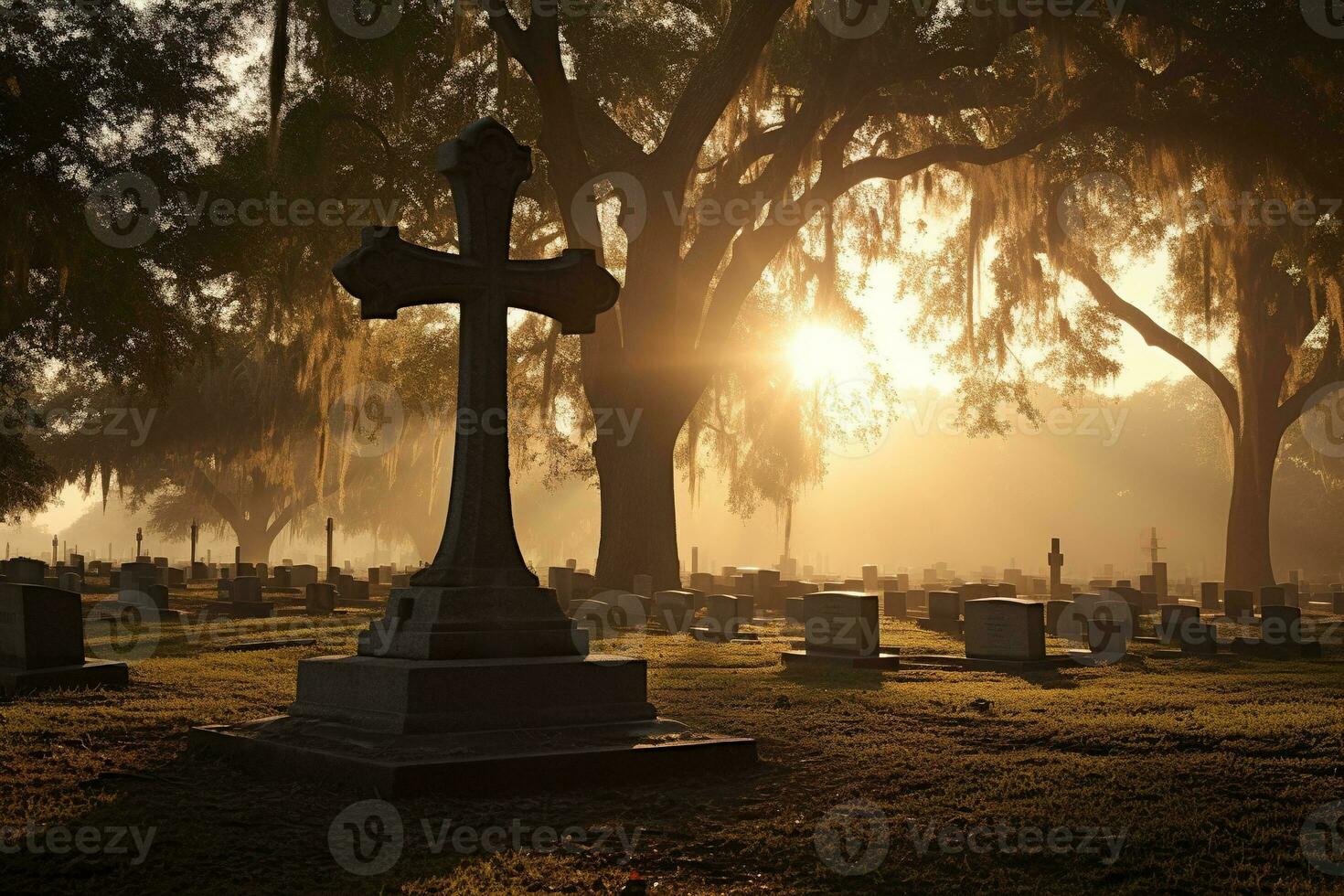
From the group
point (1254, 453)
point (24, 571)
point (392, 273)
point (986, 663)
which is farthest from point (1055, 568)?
point (392, 273)

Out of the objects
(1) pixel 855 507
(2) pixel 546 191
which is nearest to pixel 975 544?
(1) pixel 855 507

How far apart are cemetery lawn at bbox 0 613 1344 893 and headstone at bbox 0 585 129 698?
419 millimetres

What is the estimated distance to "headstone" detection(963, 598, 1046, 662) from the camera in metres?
13.1

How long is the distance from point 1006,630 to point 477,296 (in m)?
7.92

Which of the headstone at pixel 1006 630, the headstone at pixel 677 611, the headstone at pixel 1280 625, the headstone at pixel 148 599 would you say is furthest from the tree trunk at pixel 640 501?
the headstone at pixel 1280 625

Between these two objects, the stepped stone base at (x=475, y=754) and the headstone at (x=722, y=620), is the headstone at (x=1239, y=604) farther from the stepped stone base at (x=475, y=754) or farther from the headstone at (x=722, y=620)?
the stepped stone base at (x=475, y=754)

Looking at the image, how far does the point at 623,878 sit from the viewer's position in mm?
4340

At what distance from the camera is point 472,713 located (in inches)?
253

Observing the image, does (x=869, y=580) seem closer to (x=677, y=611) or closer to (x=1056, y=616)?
(x=1056, y=616)

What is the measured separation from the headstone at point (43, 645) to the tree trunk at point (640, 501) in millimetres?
9905

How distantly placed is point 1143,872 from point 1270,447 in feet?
88.0

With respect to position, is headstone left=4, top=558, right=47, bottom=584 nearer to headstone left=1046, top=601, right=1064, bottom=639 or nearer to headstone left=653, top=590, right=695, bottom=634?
headstone left=653, top=590, right=695, bottom=634

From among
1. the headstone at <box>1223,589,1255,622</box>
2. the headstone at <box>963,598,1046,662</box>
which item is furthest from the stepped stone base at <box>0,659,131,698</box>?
the headstone at <box>1223,589,1255,622</box>

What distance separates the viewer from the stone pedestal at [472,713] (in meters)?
5.92
